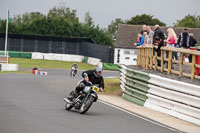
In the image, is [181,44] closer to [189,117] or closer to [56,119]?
[189,117]

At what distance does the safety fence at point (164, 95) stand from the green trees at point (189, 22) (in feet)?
361

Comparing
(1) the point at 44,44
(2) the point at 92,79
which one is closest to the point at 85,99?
(2) the point at 92,79

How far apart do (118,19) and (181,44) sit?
569 ft

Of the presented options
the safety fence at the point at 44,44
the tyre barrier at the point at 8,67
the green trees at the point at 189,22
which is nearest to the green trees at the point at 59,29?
the safety fence at the point at 44,44

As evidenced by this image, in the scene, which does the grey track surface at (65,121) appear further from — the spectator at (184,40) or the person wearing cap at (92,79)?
the spectator at (184,40)

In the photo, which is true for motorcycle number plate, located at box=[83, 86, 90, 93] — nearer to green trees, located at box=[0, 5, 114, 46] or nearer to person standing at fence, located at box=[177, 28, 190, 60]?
person standing at fence, located at box=[177, 28, 190, 60]

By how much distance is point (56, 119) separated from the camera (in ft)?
41.4

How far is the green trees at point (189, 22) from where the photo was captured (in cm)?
13012

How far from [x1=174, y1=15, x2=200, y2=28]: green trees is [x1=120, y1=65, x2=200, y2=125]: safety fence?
11015 cm

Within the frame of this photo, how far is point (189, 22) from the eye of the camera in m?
131

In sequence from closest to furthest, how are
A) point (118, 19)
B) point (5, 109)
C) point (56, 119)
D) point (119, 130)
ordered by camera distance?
point (119, 130), point (56, 119), point (5, 109), point (118, 19)

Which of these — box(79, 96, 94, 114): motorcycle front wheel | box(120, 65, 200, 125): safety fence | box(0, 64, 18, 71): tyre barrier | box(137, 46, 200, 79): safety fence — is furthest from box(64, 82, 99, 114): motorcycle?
box(0, 64, 18, 71): tyre barrier

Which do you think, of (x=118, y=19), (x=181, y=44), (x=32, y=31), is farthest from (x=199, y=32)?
(x=118, y=19)

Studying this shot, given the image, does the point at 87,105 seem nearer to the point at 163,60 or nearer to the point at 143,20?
the point at 163,60
